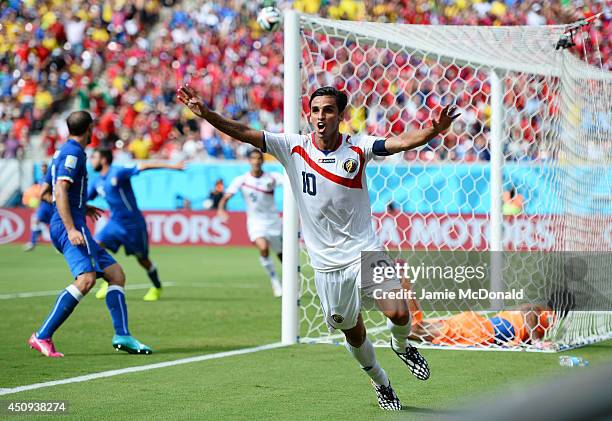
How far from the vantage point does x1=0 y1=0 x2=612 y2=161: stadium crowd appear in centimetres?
2772

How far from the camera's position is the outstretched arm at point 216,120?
5738 millimetres

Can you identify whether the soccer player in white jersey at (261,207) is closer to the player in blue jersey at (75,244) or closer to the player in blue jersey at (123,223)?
the player in blue jersey at (123,223)

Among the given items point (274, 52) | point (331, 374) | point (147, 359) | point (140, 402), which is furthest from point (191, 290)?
point (274, 52)

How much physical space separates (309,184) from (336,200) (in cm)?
21

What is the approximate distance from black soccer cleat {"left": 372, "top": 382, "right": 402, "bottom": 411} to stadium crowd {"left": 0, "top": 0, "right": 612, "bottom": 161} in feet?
65.5

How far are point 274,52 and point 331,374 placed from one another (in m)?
22.5

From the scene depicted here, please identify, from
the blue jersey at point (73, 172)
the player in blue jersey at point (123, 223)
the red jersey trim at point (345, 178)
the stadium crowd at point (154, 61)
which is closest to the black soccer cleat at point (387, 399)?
the red jersey trim at point (345, 178)

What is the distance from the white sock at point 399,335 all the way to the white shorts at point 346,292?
244 millimetres

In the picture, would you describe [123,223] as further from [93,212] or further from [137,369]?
[137,369]

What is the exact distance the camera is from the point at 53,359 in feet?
27.1

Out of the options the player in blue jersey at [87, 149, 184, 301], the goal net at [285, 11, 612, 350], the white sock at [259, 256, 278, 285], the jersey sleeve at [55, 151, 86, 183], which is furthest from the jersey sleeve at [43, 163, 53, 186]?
the white sock at [259, 256, 278, 285]

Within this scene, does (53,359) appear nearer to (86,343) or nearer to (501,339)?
(86,343)

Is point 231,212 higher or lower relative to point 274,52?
lower

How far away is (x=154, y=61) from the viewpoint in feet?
103
